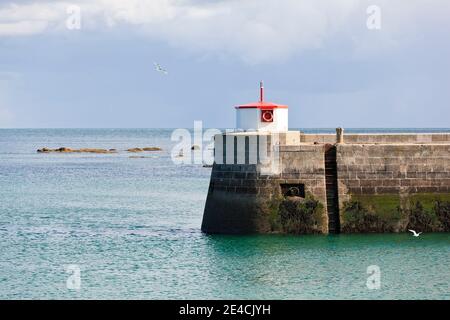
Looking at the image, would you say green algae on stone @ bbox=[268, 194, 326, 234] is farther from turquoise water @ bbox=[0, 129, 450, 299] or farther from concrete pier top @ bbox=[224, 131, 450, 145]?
concrete pier top @ bbox=[224, 131, 450, 145]

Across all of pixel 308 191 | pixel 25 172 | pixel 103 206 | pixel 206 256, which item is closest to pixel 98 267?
pixel 206 256

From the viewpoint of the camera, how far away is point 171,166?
7850 cm

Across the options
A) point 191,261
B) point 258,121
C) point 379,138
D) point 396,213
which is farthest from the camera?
point 379,138

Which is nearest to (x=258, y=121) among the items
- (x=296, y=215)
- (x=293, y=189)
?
(x=293, y=189)

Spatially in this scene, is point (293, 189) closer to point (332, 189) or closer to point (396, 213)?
point (332, 189)

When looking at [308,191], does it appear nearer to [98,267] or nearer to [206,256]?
[206,256]

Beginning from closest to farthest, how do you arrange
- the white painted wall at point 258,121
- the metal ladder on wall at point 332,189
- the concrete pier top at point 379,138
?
1. the metal ladder on wall at point 332,189
2. the white painted wall at point 258,121
3. the concrete pier top at point 379,138

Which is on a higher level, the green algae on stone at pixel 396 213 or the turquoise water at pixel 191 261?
the green algae on stone at pixel 396 213

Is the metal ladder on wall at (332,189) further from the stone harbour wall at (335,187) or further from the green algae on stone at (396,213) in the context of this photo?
the green algae on stone at (396,213)

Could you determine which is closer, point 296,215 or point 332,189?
point 296,215

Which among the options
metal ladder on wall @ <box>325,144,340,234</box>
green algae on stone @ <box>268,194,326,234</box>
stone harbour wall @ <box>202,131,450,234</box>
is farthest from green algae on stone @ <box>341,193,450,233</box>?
green algae on stone @ <box>268,194,326,234</box>

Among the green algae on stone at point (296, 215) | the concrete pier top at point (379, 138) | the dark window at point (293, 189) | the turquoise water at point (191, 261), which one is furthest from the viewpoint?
the concrete pier top at point (379, 138)

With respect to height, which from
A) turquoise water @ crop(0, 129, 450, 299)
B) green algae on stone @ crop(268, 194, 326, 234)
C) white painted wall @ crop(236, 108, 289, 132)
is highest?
white painted wall @ crop(236, 108, 289, 132)

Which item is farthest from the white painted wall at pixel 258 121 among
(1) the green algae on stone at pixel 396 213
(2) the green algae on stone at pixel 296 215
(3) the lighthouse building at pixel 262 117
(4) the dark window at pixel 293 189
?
(1) the green algae on stone at pixel 396 213
